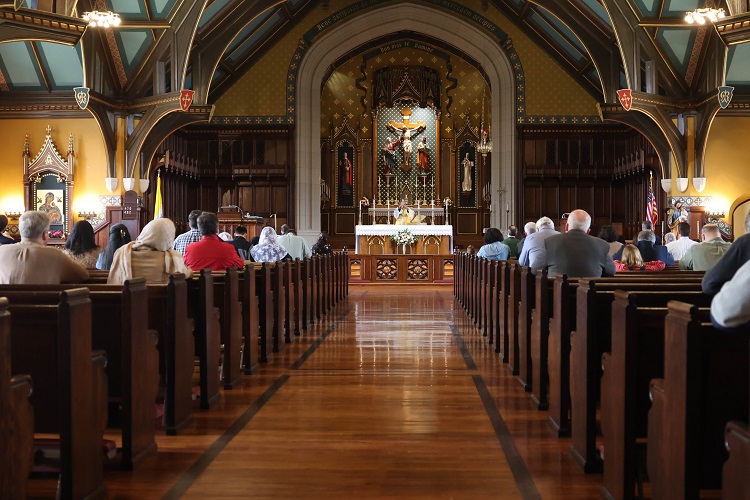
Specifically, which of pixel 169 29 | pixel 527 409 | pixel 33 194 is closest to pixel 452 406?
pixel 527 409

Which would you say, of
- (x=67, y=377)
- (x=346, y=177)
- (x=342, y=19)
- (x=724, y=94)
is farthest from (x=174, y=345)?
(x=346, y=177)

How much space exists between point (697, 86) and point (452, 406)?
1204cm

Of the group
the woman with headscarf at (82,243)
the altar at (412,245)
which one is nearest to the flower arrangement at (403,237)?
the altar at (412,245)

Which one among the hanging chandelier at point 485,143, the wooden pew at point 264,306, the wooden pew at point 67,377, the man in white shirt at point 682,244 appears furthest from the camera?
the hanging chandelier at point 485,143

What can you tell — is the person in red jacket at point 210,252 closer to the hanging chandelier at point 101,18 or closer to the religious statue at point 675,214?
the hanging chandelier at point 101,18

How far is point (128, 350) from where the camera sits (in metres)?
3.63

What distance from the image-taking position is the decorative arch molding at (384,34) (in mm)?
20062

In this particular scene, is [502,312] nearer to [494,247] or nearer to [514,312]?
[514,312]

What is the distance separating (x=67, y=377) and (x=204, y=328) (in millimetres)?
1884

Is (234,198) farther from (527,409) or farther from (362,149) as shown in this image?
(527,409)

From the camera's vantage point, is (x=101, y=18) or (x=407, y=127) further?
(x=407, y=127)

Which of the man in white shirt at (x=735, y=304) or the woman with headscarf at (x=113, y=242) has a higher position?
the woman with headscarf at (x=113, y=242)

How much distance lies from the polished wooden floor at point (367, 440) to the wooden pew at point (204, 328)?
157mm

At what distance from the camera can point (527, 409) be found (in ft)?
16.2
